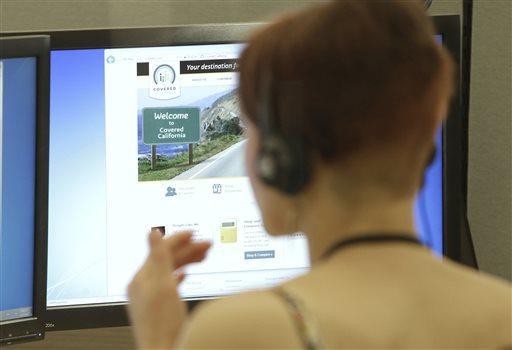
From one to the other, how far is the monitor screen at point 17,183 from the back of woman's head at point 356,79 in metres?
0.40

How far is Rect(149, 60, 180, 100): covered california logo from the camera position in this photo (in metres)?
0.97

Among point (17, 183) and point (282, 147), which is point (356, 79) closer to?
point (282, 147)

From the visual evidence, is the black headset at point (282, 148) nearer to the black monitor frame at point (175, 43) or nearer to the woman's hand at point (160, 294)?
the woman's hand at point (160, 294)

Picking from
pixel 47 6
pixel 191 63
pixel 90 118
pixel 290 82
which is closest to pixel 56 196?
pixel 90 118

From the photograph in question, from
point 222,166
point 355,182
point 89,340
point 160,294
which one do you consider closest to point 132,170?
point 222,166

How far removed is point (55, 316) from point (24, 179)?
20cm

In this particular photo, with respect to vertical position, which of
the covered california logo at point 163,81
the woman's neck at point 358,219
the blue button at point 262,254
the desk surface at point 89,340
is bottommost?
the desk surface at point 89,340

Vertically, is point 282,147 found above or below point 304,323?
above

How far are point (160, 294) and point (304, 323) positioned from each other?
0.16 metres

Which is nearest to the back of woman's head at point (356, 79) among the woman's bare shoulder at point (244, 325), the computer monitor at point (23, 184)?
the woman's bare shoulder at point (244, 325)

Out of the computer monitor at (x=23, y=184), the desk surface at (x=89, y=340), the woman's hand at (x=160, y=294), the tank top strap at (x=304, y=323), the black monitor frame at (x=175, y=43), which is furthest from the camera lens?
the desk surface at (x=89, y=340)

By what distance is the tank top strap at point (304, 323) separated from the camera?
1.52 feet

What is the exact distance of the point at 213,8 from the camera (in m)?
1.21

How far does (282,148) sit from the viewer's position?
1.71 feet
